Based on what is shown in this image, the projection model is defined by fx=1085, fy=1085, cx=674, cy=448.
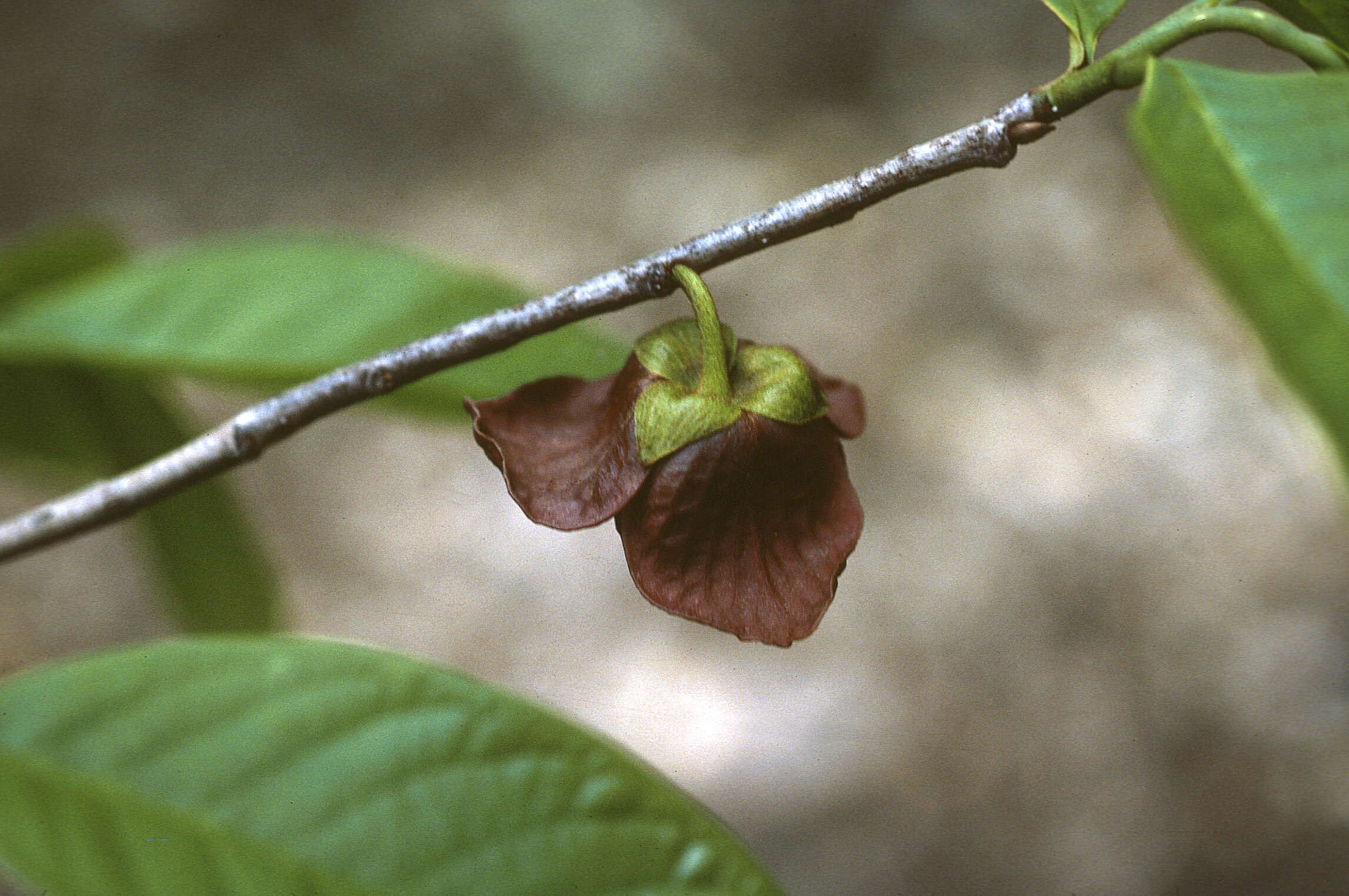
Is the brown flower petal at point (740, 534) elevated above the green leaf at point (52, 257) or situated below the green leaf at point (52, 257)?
below

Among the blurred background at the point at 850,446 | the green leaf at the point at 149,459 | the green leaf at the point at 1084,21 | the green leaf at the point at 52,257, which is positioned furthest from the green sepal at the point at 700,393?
the blurred background at the point at 850,446

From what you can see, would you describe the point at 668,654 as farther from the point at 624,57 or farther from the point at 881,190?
the point at 881,190

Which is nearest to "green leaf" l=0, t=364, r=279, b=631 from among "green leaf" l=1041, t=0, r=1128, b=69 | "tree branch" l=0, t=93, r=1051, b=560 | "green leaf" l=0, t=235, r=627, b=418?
"green leaf" l=0, t=235, r=627, b=418

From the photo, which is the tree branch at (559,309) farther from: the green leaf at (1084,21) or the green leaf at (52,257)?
the green leaf at (52,257)

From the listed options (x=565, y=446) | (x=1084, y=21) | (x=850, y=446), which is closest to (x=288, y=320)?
(x=565, y=446)

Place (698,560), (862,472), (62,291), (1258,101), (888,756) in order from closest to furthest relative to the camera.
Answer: (1258,101), (698,560), (62,291), (888,756), (862,472)

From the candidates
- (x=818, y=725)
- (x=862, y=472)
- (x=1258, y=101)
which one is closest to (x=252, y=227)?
(x=862, y=472)

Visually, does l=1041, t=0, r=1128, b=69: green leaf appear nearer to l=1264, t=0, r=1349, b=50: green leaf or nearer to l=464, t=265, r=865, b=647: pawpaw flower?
l=1264, t=0, r=1349, b=50: green leaf
